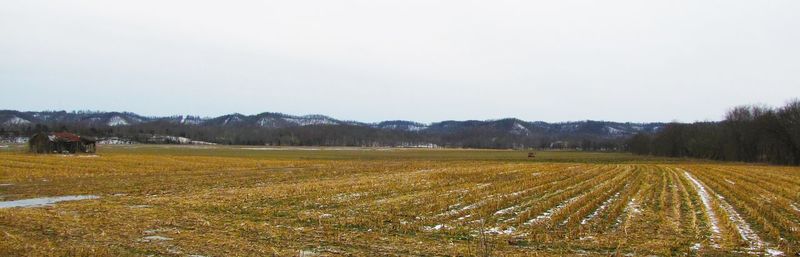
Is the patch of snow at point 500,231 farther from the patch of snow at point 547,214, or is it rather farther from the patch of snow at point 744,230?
the patch of snow at point 744,230

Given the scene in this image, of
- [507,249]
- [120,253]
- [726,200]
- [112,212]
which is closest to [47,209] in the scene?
[112,212]

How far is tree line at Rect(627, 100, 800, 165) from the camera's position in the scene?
79.1m

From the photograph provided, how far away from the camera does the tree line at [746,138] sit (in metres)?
79.1

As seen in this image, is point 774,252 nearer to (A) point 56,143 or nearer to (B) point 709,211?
(B) point 709,211

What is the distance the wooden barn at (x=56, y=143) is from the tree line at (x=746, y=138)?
101 metres

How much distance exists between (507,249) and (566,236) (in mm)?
2320

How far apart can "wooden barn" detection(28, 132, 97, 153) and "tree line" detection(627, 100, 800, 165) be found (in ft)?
332

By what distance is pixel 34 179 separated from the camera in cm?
3325

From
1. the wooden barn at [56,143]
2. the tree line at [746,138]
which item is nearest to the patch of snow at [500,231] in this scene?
the tree line at [746,138]

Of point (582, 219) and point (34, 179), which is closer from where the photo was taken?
point (582, 219)

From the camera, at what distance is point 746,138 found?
297ft

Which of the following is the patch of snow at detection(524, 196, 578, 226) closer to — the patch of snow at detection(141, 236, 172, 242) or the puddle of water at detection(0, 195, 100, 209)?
the patch of snow at detection(141, 236, 172, 242)

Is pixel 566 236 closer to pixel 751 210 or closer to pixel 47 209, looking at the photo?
pixel 751 210

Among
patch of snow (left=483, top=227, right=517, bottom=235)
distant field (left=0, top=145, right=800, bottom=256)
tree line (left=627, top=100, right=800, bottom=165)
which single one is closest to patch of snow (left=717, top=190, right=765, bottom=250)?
distant field (left=0, top=145, right=800, bottom=256)
